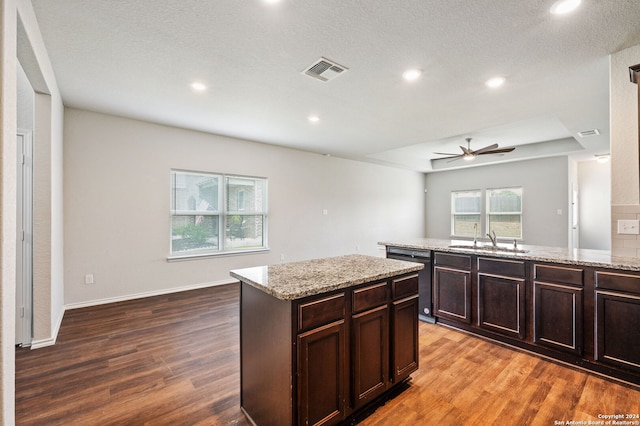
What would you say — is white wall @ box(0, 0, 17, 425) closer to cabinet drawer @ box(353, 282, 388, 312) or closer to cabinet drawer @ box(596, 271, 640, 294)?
cabinet drawer @ box(353, 282, 388, 312)

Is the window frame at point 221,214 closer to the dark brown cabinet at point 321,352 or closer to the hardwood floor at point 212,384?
the hardwood floor at point 212,384

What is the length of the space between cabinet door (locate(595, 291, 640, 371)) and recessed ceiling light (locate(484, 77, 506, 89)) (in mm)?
2089

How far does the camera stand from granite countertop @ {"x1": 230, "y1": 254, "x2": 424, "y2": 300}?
1.54 meters

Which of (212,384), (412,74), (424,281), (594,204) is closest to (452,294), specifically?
(424,281)

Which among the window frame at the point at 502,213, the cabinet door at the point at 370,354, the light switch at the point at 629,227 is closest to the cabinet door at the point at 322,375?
the cabinet door at the point at 370,354

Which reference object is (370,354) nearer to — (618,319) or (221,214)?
(618,319)

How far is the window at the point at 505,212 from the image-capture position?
7137 millimetres

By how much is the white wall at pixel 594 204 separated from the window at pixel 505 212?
166 centimetres

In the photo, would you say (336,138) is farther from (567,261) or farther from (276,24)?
(567,261)

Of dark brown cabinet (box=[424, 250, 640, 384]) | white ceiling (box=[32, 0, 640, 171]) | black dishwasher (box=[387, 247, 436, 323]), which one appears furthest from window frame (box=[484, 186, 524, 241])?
dark brown cabinet (box=[424, 250, 640, 384])

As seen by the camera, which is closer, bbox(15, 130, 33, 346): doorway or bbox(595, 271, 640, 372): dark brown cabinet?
bbox(595, 271, 640, 372): dark brown cabinet

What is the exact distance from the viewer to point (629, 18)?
197 centimetres

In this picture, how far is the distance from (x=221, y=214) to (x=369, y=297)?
3.79 metres

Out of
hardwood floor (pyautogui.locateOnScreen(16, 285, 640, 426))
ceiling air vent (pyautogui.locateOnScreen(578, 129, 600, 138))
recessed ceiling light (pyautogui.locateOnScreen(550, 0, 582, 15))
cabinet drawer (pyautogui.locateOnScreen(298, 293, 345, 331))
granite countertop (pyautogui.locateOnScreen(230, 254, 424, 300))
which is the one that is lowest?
hardwood floor (pyautogui.locateOnScreen(16, 285, 640, 426))
